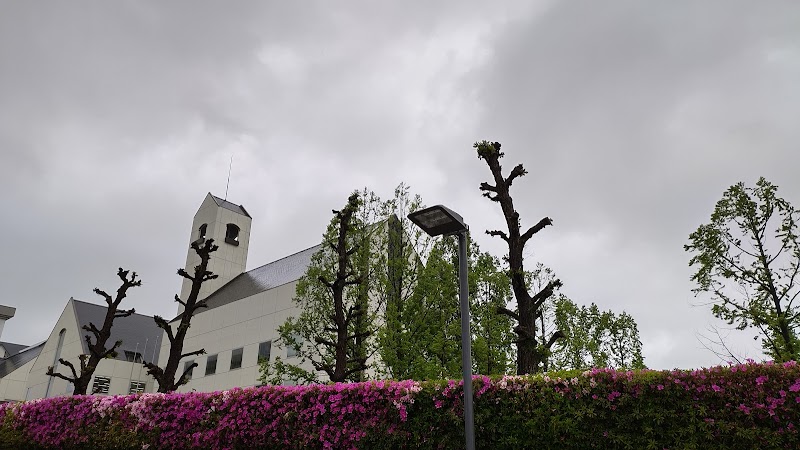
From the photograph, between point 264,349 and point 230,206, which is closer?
point 264,349

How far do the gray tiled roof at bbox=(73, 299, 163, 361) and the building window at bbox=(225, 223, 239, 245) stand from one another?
1341 cm

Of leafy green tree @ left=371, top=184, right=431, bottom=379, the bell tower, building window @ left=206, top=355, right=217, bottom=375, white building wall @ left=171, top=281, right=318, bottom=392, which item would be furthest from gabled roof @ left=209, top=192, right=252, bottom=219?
leafy green tree @ left=371, top=184, right=431, bottom=379

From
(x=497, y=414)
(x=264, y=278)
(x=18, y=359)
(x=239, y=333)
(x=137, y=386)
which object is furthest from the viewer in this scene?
(x=18, y=359)

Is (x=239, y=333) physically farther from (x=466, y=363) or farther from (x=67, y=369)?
(x=466, y=363)

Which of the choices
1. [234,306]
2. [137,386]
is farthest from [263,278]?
[137,386]

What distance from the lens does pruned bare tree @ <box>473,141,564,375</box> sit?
430 inches

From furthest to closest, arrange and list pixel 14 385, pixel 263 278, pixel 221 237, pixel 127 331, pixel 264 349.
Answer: pixel 14 385 < pixel 127 331 < pixel 221 237 < pixel 263 278 < pixel 264 349

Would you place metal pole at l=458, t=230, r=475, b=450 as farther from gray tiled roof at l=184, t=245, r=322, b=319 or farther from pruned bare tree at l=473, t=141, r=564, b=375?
gray tiled roof at l=184, t=245, r=322, b=319

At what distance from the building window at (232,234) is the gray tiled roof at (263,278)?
9.79 feet

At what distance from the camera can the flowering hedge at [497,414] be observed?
749 cm

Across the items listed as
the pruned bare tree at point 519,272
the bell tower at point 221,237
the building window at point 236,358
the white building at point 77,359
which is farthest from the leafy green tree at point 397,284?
the white building at point 77,359

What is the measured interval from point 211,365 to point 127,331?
2079 cm

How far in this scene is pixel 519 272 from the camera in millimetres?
11438

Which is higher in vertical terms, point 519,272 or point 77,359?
point 77,359
